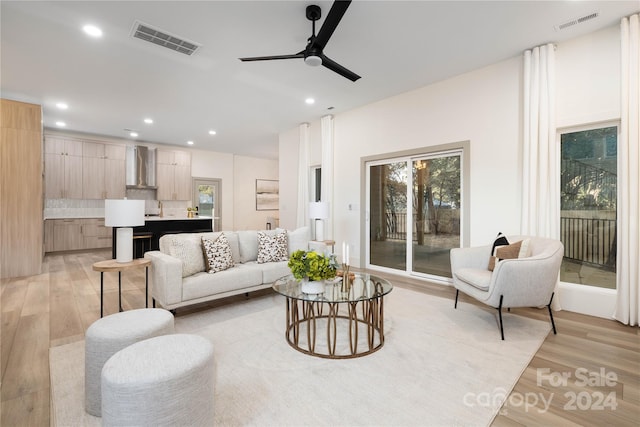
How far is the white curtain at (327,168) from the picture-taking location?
19.2 feet

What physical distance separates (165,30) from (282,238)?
264cm

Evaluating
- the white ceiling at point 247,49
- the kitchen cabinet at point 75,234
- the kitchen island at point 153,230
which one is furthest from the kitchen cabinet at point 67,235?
the white ceiling at point 247,49

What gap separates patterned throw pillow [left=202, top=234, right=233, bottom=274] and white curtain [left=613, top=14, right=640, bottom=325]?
4.07 m

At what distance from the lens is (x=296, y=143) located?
22.5 ft

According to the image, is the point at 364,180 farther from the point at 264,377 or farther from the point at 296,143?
the point at 264,377

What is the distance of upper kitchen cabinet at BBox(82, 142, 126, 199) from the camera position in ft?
23.1

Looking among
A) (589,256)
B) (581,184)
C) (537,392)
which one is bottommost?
(537,392)

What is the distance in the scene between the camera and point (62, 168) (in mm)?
6766

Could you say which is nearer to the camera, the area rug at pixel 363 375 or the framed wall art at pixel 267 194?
the area rug at pixel 363 375

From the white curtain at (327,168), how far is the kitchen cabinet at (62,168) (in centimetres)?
580

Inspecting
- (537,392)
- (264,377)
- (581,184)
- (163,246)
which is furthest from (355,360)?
(581,184)

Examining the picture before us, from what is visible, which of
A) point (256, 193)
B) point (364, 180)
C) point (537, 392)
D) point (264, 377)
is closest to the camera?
point (537, 392)

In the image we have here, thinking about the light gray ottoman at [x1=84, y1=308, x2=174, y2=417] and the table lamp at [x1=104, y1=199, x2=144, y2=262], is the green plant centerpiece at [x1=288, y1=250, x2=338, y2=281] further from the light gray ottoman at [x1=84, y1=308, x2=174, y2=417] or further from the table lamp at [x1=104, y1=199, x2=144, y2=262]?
the table lamp at [x1=104, y1=199, x2=144, y2=262]

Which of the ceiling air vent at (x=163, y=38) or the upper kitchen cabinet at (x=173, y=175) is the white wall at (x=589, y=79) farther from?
the upper kitchen cabinet at (x=173, y=175)
